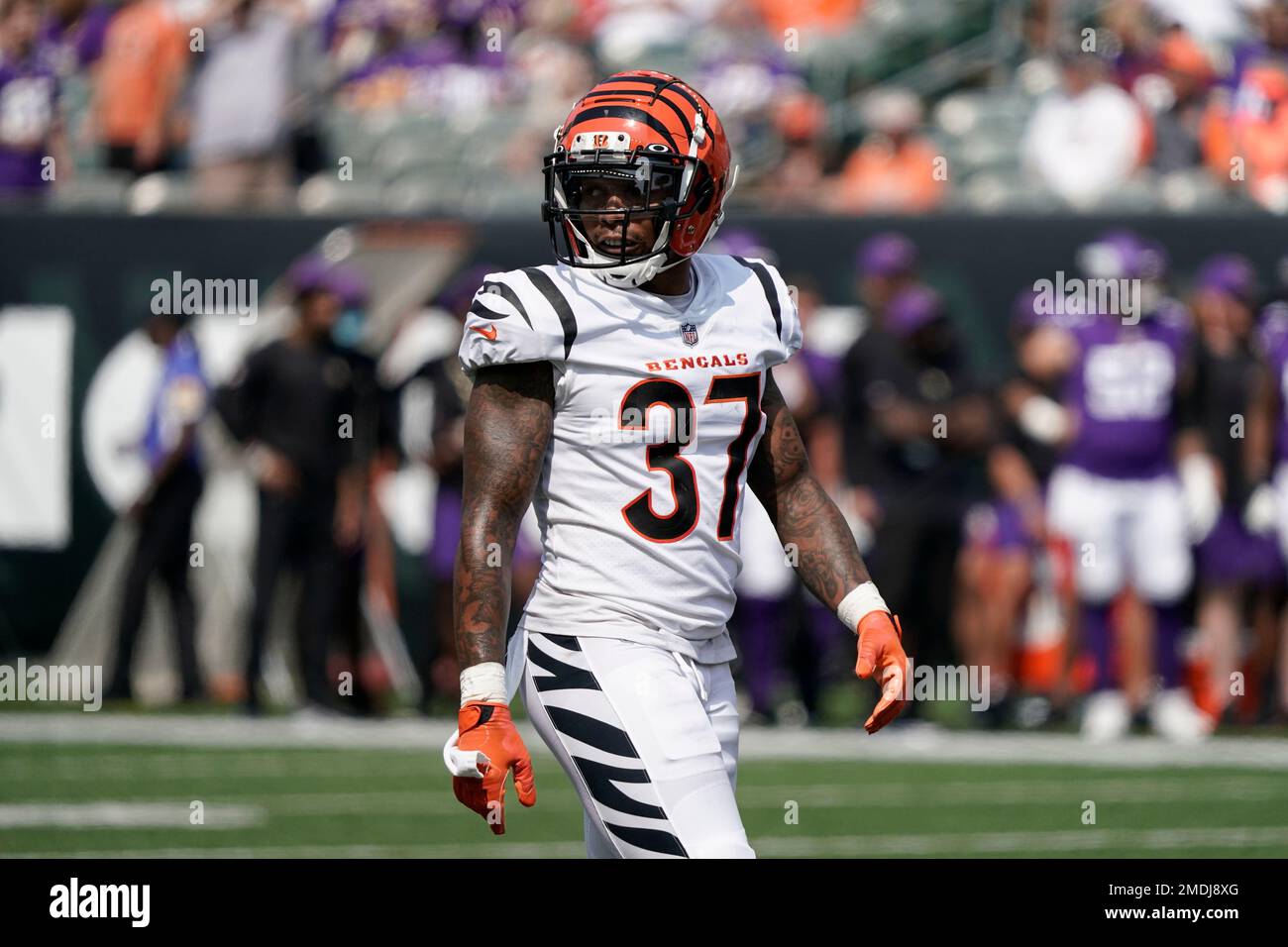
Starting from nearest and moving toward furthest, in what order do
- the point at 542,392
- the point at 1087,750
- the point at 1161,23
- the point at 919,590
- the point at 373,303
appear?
1. the point at 542,392
2. the point at 1087,750
3. the point at 919,590
4. the point at 373,303
5. the point at 1161,23

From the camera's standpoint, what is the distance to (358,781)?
7.77m

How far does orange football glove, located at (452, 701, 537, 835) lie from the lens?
355 centimetres

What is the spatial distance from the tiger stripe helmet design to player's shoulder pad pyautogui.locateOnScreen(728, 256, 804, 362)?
184 mm

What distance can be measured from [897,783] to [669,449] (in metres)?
4.27

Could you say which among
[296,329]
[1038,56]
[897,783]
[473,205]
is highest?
[1038,56]

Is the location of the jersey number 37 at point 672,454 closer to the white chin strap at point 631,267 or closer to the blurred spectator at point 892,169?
the white chin strap at point 631,267

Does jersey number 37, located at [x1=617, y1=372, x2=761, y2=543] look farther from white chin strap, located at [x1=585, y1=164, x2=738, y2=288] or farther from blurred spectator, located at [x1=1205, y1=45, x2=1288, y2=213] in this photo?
blurred spectator, located at [x1=1205, y1=45, x2=1288, y2=213]

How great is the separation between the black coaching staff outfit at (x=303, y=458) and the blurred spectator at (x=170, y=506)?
0.38m

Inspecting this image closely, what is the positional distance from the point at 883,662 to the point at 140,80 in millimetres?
8743

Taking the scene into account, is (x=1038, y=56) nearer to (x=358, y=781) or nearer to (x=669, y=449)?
(x=358, y=781)

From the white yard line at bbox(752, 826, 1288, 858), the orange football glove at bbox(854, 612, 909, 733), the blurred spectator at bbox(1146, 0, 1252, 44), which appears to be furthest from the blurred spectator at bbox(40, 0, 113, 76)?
the orange football glove at bbox(854, 612, 909, 733)
